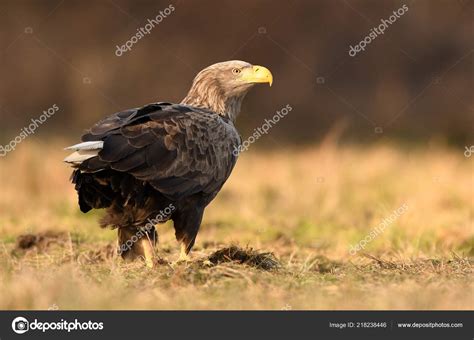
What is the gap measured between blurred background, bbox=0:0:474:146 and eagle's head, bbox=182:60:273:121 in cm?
1233

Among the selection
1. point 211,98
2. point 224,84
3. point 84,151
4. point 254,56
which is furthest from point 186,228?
point 254,56

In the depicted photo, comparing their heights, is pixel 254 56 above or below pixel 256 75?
above

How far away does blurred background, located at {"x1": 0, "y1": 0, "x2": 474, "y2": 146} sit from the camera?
2266cm

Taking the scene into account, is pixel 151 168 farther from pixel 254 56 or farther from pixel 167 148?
pixel 254 56

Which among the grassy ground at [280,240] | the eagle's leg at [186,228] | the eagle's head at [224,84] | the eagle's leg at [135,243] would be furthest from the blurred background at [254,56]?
the eagle's leg at [186,228]

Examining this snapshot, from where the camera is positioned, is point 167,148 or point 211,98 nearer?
point 167,148

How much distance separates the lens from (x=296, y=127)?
22.3 meters

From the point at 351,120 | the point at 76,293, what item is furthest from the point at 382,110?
the point at 76,293

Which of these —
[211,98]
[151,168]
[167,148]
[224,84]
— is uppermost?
[224,84]

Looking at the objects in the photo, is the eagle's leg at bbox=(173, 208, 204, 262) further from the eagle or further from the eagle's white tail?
the eagle's white tail

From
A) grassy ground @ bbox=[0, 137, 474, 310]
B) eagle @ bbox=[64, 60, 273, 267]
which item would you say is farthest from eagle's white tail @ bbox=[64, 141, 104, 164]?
grassy ground @ bbox=[0, 137, 474, 310]

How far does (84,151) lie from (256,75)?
8.67 feet

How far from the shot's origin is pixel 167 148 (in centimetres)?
768

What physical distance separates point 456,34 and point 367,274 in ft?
56.8
